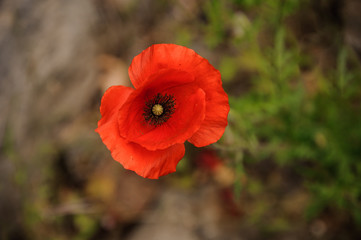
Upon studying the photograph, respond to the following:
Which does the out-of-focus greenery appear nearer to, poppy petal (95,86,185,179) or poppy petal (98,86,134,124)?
poppy petal (95,86,185,179)

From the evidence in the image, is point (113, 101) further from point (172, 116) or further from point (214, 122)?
point (214, 122)

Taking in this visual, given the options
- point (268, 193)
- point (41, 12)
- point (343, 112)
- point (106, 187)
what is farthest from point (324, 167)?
point (41, 12)

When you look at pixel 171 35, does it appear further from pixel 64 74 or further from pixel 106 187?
pixel 106 187

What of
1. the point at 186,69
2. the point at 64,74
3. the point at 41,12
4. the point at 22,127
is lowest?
the point at 22,127

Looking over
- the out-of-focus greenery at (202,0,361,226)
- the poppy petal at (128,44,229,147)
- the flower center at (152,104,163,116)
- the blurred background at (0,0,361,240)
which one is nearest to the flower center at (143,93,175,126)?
the flower center at (152,104,163,116)

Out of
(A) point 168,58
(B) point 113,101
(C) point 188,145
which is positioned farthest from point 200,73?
(C) point 188,145

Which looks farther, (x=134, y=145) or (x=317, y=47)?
(x=317, y=47)

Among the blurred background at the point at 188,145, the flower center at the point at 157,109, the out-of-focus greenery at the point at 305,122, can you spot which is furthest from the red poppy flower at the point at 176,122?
the blurred background at the point at 188,145
